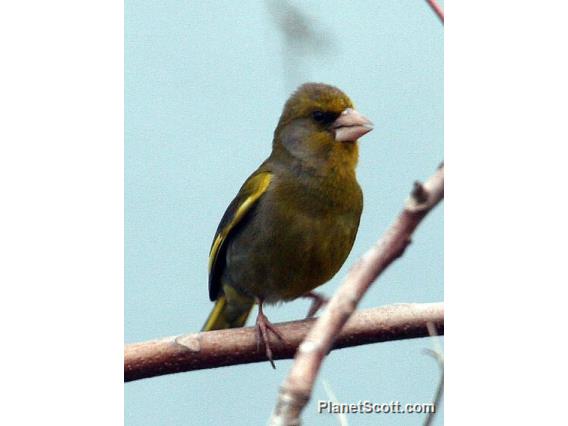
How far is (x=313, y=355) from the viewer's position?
145cm

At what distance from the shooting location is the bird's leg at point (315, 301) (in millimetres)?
2814

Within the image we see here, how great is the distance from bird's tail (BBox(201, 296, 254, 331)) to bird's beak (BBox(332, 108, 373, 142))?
24.5 inches

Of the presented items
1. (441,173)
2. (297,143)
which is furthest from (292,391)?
(297,143)

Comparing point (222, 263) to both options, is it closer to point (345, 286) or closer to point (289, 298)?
point (289, 298)

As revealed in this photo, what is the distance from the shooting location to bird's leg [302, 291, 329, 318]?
281 centimetres

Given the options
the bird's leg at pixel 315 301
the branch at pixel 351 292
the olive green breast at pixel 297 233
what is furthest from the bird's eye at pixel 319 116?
the branch at pixel 351 292

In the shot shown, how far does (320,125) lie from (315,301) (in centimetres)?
56

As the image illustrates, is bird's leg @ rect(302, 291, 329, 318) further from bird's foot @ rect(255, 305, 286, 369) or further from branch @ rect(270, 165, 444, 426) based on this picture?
branch @ rect(270, 165, 444, 426)

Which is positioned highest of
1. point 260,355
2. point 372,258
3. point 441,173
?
point 441,173

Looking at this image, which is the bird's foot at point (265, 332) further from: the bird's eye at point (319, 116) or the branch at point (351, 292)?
the branch at point (351, 292)

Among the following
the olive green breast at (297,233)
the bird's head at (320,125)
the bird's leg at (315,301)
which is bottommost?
the bird's leg at (315,301)

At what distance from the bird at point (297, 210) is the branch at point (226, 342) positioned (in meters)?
0.15

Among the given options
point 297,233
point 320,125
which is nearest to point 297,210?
point 297,233
